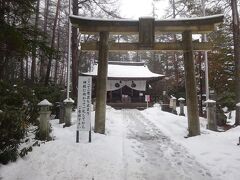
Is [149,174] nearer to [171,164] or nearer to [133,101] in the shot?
[171,164]

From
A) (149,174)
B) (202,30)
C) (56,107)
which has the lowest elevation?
(149,174)

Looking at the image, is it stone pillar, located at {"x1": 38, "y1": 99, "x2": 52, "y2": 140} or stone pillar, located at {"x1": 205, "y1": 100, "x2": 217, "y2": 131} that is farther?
stone pillar, located at {"x1": 205, "y1": 100, "x2": 217, "y2": 131}

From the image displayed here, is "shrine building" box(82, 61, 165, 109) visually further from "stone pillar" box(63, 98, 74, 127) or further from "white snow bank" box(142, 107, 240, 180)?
"white snow bank" box(142, 107, 240, 180)

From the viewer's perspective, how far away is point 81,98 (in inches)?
354

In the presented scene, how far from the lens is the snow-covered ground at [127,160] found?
6285mm

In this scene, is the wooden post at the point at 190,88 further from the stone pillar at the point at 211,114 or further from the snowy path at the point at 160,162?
the stone pillar at the point at 211,114

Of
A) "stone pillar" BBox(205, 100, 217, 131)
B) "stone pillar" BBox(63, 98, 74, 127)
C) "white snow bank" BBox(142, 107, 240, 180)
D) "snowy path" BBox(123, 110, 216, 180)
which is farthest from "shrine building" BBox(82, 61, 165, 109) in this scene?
"snowy path" BBox(123, 110, 216, 180)

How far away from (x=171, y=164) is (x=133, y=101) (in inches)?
1027

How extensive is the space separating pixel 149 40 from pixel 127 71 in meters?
24.4

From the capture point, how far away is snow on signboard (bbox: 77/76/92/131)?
345 inches

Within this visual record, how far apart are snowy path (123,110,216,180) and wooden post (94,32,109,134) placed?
127 centimetres

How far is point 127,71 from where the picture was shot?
115ft

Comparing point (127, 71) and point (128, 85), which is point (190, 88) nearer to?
point (128, 85)

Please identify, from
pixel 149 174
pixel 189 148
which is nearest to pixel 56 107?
pixel 189 148
